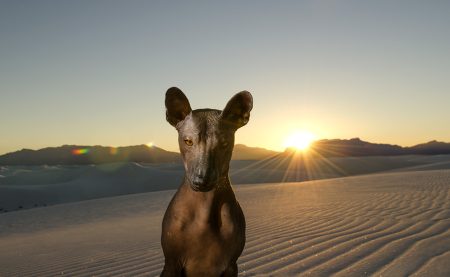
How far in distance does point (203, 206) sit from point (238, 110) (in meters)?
0.47

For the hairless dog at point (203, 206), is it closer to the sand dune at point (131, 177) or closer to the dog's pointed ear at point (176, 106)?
the dog's pointed ear at point (176, 106)

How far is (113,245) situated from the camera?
25.9 ft

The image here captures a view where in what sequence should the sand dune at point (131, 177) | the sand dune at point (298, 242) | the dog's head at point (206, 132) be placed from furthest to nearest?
the sand dune at point (131, 177) → the sand dune at point (298, 242) → the dog's head at point (206, 132)

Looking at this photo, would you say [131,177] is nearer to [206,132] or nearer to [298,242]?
[298,242]

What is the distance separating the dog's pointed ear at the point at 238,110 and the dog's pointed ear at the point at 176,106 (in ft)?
0.59

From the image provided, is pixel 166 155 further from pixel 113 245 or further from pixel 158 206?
pixel 113 245

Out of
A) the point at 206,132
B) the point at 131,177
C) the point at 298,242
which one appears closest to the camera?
the point at 206,132

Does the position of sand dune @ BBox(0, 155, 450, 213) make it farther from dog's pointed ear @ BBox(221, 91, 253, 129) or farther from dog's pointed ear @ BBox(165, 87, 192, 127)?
dog's pointed ear @ BBox(221, 91, 253, 129)

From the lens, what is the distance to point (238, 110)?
6.66 feet

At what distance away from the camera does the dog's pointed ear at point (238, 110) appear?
1.98 meters

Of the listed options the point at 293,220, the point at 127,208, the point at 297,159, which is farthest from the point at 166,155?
the point at 293,220

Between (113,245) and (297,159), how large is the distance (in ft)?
131

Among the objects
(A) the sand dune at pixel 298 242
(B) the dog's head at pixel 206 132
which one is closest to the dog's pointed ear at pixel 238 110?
(B) the dog's head at pixel 206 132

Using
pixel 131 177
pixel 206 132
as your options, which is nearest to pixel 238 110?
pixel 206 132
